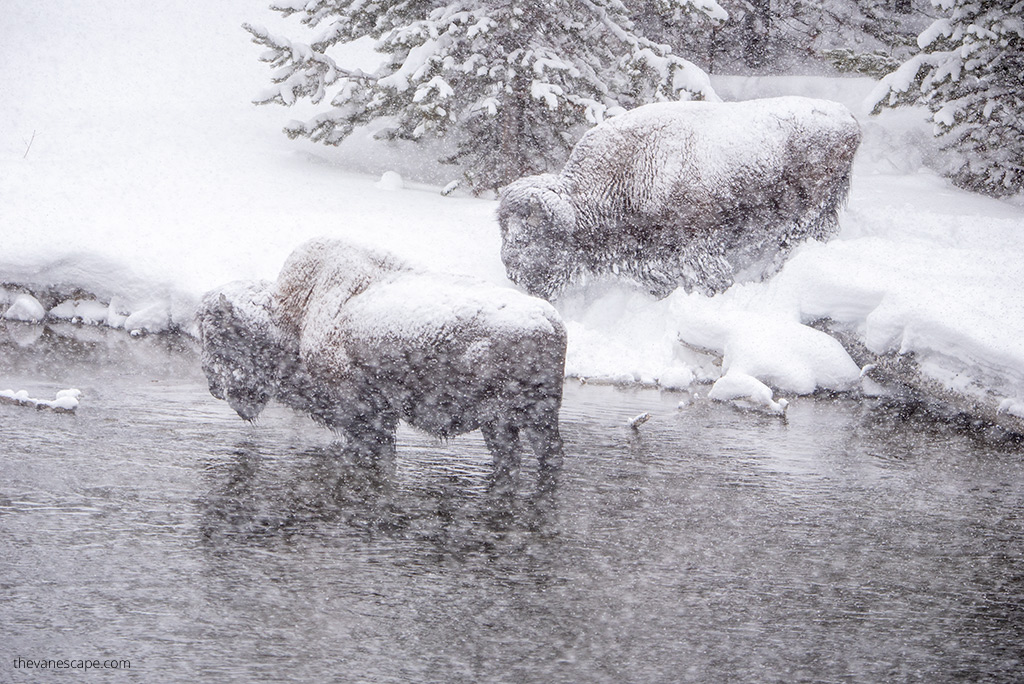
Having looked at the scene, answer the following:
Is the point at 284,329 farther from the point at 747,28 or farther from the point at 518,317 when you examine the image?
the point at 747,28

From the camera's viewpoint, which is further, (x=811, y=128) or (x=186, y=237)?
(x=186, y=237)

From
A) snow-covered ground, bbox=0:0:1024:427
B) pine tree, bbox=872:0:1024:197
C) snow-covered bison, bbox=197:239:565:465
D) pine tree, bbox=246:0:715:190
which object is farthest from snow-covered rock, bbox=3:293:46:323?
pine tree, bbox=872:0:1024:197

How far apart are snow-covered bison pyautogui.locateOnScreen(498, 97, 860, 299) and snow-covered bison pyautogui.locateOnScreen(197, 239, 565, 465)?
11.6ft

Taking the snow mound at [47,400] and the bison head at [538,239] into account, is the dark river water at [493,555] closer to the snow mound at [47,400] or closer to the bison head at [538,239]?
the snow mound at [47,400]

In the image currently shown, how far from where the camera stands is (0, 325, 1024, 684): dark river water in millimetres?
3242

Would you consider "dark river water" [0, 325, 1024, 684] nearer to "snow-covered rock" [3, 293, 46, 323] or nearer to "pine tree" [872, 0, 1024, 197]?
"snow-covered rock" [3, 293, 46, 323]

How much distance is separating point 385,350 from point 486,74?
6585mm

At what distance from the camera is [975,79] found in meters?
9.91

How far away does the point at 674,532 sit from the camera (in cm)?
436

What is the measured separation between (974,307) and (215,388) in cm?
544

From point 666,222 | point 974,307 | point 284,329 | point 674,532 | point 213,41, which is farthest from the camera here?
point 213,41

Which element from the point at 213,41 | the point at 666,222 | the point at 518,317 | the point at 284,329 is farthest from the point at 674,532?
the point at 213,41

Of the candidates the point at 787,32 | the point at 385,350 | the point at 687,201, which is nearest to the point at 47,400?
the point at 385,350

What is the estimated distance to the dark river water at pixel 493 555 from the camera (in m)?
3.24
